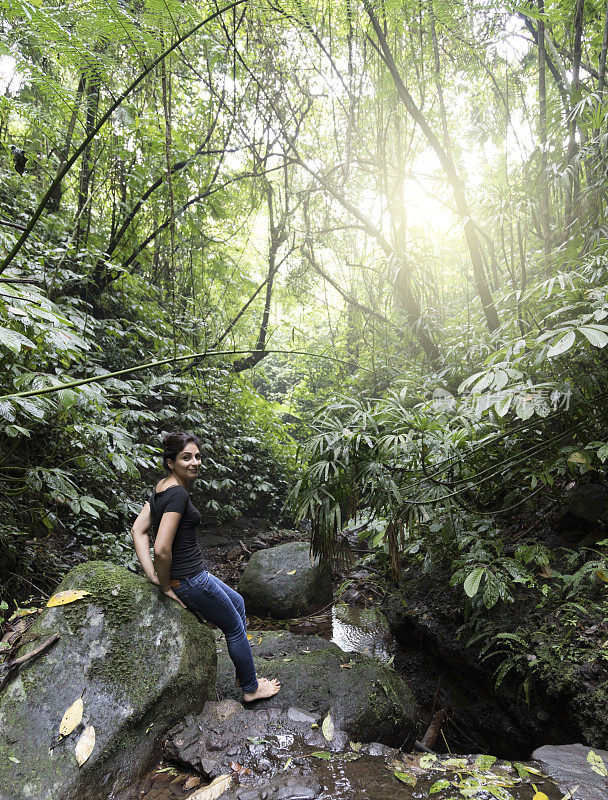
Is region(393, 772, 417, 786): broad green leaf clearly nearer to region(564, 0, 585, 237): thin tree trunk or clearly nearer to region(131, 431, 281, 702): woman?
region(131, 431, 281, 702): woman

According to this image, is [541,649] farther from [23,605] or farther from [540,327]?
[23,605]

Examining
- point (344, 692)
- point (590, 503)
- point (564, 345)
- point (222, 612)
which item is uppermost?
point (564, 345)

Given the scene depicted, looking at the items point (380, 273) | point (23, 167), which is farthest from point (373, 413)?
point (23, 167)

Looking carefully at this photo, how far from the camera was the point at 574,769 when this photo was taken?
172cm

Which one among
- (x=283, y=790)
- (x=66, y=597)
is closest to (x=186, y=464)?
(x=66, y=597)

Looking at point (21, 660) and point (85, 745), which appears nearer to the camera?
point (85, 745)

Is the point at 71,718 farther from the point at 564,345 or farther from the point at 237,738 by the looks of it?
the point at 564,345

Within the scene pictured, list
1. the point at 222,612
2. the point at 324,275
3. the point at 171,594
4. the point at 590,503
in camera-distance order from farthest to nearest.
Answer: the point at 324,275
the point at 590,503
the point at 222,612
the point at 171,594

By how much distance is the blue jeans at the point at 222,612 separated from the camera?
7.91 feet

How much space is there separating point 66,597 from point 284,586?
271 cm

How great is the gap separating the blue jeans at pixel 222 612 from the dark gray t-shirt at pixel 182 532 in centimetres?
6

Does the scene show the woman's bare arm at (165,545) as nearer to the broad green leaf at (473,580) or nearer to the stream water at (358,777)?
the stream water at (358,777)

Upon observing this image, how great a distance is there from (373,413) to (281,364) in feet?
39.4

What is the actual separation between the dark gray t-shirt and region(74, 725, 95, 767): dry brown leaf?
0.76 meters
